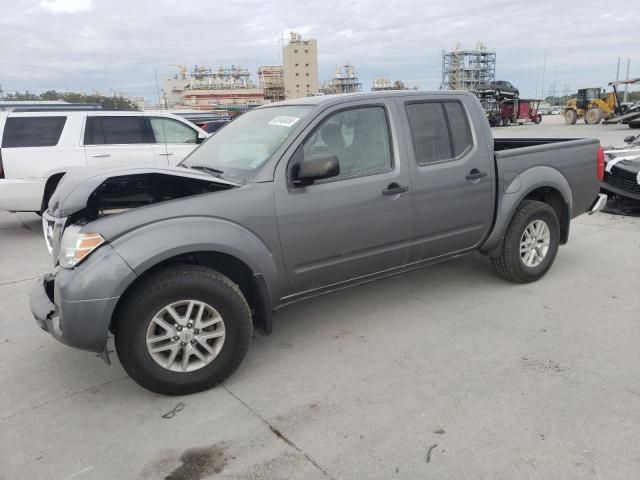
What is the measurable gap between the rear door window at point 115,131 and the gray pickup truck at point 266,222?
4619 millimetres

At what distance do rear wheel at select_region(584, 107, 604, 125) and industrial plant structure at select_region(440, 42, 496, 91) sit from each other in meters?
62.9

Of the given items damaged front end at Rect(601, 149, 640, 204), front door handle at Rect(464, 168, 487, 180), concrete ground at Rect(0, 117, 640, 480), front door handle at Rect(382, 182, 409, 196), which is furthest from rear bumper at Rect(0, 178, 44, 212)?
damaged front end at Rect(601, 149, 640, 204)

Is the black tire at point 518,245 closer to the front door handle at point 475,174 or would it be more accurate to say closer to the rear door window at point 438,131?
the front door handle at point 475,174

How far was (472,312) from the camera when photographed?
416 centimetres

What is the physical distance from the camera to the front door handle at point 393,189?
12.0 feet

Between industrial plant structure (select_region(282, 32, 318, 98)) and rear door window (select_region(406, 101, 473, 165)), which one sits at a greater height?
industrial plant structure (select_region(282, 32, 318, 98))

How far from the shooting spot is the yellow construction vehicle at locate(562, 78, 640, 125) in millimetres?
30750

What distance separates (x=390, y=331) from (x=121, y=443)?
205cm

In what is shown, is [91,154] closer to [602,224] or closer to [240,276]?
[240,276]

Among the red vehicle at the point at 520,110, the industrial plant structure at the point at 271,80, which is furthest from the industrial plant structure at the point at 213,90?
the red vehicle at the point at 520,110

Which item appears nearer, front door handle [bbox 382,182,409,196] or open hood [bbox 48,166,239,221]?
open hood [bbox 48,166,239,221]

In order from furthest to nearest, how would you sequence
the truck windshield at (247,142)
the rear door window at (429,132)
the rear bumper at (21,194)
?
the rear bumper at (21,194) → the rear door window at (429,132) → the truck windshield at (247,142)

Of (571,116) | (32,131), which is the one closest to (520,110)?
(571,116)

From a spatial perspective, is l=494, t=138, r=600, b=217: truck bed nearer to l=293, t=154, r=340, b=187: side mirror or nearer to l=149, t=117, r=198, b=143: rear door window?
l=293, t=154, r=340, b=187: side mirror
